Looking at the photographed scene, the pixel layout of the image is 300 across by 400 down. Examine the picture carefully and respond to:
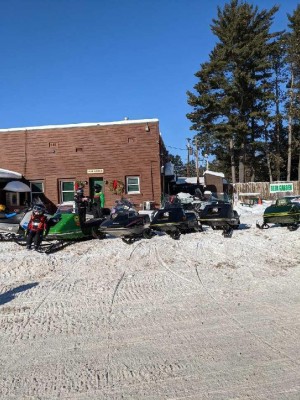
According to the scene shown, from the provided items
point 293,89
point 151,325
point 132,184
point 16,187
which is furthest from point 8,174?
point 293,89

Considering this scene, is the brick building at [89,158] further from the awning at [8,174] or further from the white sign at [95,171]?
the awning at [8,174]

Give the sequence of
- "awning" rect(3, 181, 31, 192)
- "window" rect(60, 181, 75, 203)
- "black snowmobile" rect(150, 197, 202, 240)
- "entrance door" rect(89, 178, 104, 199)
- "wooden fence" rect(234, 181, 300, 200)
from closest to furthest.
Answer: "black snowmobile" rect(150, 197, 202, 240)
"awning" rect(3, 181, 31, 192)
"entrance door" rect(89, 178, 104, 199)
"window" rect(60, 181, 75, 203)
"wooden fence" rect(234, 181, 300, 200)

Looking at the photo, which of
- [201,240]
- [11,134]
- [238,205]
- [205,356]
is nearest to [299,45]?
[238,205]

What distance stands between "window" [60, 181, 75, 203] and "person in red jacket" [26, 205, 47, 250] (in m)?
13.6

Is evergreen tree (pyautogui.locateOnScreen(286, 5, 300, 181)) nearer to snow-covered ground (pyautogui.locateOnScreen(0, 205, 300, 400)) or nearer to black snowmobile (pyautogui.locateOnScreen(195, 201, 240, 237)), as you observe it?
black snowmobile (pyautogui.locateOnScreen(195, 201, 240, 237))

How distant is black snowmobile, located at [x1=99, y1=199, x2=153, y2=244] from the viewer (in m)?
10.5

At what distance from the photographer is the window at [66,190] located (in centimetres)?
2362

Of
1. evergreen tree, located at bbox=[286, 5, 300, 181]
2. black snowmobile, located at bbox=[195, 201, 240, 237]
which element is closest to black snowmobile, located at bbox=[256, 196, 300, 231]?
black snowmobile, located at bbox=[195, 201, 240, 237]

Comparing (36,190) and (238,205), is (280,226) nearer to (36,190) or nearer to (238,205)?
(238,205)

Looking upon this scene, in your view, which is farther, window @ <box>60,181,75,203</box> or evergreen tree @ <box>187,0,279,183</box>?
evergreen tree @ <box>187,0,279,183</box>

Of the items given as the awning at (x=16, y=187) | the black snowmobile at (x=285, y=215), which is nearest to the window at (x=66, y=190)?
the awning at (x=16, y=187)

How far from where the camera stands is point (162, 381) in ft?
11.3

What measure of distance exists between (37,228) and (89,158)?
13727 mm

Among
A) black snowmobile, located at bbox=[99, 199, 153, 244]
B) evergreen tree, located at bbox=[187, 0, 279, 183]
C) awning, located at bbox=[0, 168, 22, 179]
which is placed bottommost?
black snowmobile, located at bbox=[99, 199, 153, 244]
